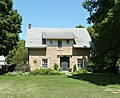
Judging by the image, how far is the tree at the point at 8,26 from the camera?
37844 millimetres

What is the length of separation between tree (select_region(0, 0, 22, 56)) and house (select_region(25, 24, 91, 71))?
27.8ft

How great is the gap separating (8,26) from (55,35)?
12.1 m

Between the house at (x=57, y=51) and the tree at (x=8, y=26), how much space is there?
847 centimetres

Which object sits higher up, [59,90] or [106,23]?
[106,23]

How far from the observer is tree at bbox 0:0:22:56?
37.8 metres

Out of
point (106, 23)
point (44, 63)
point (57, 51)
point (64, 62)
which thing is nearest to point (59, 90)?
point (106, 23)

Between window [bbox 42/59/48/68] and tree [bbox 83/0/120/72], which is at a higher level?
tree [bbox 83/0/120/72]

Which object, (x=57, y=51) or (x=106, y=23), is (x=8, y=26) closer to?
(x=57, y=51)

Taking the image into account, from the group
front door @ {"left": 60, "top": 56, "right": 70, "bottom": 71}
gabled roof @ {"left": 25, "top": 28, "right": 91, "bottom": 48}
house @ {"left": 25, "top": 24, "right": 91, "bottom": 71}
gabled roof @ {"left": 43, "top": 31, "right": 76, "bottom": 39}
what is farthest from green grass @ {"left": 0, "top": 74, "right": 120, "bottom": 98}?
front door @ {"left": 60, "top": 56, "right": 70, "bottom": 71}

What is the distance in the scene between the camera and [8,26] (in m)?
38.5

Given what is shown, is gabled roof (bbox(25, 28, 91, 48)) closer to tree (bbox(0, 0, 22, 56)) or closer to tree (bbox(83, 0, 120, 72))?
tree (bbox(0, 0, 22, 56))

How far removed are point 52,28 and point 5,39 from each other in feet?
56.9

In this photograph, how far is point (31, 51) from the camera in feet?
159

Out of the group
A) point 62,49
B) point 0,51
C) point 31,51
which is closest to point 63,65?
point 62,49
